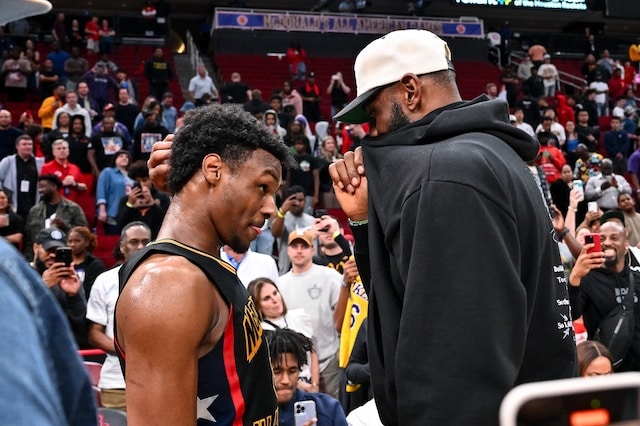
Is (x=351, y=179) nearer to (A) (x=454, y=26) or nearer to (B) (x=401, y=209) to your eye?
(B) (x=401, y=209)

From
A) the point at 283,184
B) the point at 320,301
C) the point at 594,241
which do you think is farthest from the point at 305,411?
the point at 283,184

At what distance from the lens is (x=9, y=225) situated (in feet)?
26.3

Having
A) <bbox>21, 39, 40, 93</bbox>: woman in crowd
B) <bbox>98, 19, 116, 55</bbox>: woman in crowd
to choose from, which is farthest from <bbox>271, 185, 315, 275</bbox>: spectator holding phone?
<bbox>98, 19, 116, 55</bbox>: woman in crowd

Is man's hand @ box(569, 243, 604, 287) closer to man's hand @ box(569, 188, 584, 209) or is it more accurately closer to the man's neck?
the man's neck

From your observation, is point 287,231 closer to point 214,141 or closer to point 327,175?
point 327,175

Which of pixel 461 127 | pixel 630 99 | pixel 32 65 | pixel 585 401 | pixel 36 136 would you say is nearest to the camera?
pixel 585 401

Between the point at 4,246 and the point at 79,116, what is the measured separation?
35.7ft

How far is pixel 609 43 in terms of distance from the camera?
2611 centimetres

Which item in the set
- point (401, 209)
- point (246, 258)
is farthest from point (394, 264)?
point (246, 258)

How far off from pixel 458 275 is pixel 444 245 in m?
0.07

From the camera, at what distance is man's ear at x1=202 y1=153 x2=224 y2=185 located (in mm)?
2418

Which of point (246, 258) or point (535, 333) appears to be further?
point (246, 258)

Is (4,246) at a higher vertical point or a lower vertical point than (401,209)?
higher

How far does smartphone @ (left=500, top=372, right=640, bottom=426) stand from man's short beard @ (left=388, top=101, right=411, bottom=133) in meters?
1.36
